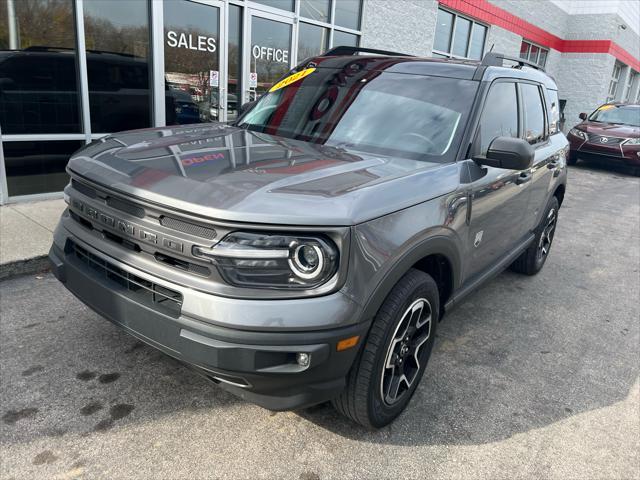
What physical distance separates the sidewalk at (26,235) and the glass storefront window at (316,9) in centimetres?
525

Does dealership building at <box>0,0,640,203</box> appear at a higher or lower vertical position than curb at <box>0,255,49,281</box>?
higher

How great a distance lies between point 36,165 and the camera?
19.4 feet

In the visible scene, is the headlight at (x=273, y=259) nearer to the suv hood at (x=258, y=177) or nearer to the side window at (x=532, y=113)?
the suv hood at (x=258, y=177)

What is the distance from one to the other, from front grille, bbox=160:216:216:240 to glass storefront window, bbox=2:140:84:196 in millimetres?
4530

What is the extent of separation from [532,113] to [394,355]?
8.91 ft

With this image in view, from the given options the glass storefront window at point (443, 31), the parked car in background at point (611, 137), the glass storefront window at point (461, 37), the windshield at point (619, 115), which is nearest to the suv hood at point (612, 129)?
the parked car in background at point (611, 137)

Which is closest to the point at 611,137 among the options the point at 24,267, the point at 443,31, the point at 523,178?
the point at 443,31

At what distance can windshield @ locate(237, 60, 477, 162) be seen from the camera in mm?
3059

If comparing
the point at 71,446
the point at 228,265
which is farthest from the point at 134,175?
the point at 71,446

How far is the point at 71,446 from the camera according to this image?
236cm

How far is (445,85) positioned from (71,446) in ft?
9.49

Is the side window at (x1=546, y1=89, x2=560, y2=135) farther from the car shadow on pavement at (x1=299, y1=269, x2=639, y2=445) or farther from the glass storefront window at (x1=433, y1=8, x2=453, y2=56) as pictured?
the glass storefront window at (x1=433, y1=8, x2=453, y2=56)

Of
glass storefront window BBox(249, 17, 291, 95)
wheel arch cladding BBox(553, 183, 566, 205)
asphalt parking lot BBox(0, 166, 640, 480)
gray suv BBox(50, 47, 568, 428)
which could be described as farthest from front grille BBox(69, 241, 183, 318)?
glass storefront window BBox(249, 17, 291, 95)

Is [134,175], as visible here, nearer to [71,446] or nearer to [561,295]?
[71,446]
